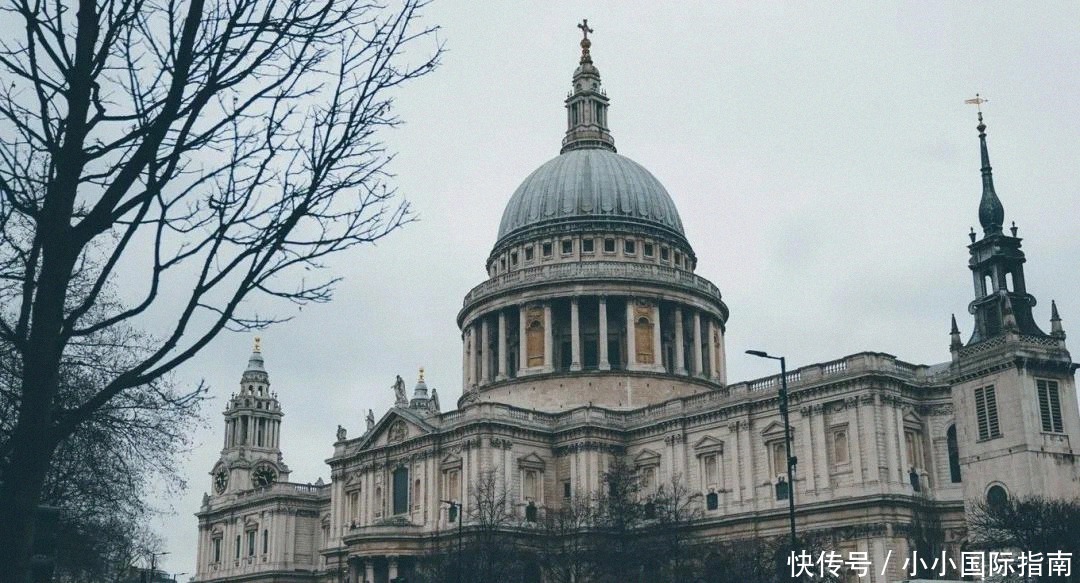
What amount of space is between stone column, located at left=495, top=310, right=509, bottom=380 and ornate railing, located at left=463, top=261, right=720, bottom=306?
86.1 inches

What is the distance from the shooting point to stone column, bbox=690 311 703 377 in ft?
307

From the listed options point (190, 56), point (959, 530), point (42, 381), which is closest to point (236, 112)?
point (190, 56)

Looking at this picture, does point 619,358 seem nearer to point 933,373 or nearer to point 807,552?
point 933,373

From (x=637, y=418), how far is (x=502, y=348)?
52.4ft

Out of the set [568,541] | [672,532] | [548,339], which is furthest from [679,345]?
[672,532]

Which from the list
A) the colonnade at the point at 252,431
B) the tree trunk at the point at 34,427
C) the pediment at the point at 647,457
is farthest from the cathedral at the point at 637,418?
the tree trunk at the point at 34,427

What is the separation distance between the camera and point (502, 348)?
94688 millimetres

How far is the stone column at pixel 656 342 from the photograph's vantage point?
90375mm

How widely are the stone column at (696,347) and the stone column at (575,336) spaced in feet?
30.6

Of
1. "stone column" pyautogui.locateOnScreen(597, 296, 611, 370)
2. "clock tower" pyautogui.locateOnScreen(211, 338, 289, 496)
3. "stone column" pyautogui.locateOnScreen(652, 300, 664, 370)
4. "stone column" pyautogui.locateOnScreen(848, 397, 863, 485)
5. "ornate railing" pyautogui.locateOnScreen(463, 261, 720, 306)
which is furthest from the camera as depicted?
"clock tower" pyautogui.locateOnScreen(211, 338, 289, 496)

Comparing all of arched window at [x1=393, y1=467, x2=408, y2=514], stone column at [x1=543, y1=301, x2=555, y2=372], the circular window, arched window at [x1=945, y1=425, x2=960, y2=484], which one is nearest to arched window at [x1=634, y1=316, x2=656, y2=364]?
stone column at [x1=543, y1=301, x2=555, y2=372]

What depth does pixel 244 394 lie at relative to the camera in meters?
126

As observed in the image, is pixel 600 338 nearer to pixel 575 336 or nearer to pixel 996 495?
pixel 575 336

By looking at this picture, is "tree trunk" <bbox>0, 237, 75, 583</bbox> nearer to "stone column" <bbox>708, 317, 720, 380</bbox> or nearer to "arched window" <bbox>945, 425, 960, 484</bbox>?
"arched window" <bbox>945, 425, 960, 484</bbox>
